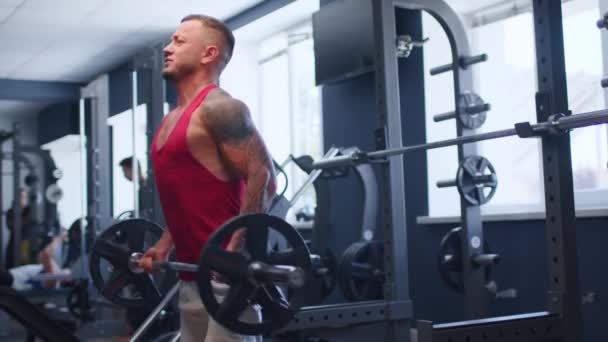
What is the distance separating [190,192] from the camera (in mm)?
1666

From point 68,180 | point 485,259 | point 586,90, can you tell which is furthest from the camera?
point 68,180

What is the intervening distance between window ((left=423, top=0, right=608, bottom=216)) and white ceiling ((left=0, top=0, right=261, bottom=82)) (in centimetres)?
176

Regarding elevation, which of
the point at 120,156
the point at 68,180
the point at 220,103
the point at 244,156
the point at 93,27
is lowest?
the point at 244,156

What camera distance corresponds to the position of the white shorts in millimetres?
1635

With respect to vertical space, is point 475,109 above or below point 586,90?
below

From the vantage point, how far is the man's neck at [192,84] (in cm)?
177

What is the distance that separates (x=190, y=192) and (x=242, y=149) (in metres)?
0.15

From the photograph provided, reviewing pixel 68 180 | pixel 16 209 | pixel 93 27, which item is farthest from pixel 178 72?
pixel 68 180

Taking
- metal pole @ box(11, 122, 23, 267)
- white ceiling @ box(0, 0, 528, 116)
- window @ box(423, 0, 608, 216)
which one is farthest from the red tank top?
metal pole @ box(11, 122, 23, 267)

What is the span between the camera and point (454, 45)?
119 inches

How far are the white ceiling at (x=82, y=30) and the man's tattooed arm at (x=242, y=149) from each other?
11.7 feet

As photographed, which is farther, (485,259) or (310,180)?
(310,180)

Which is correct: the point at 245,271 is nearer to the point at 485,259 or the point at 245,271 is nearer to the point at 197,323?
the point at 197,323

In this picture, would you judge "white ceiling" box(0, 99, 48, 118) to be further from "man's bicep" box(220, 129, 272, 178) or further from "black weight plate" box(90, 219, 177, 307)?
"man's bicep" box(220, 129, 272, 178)
